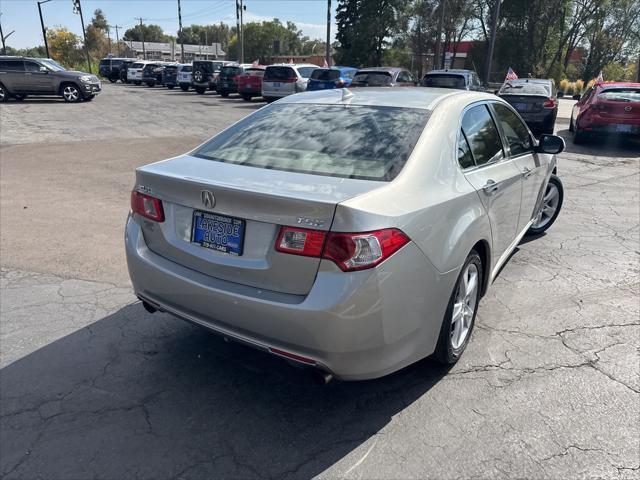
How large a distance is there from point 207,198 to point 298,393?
1.27 m

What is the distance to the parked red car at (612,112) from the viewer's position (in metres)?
12.0

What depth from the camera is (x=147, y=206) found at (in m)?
2.99

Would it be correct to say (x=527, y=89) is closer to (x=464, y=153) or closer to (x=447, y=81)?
(x=447, y=81)

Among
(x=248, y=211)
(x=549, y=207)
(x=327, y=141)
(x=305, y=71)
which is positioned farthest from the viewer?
(x=305, y=71)

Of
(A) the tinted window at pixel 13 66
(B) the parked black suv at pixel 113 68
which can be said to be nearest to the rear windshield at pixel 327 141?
(A) the tinted window at pixel 13 66

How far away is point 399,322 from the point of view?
8.20ft

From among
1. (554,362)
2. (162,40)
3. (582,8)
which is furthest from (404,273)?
(162,40)

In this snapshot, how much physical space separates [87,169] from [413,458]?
8.44 m

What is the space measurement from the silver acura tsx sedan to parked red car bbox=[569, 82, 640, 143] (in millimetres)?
10579

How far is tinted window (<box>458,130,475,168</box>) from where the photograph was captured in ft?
10.4

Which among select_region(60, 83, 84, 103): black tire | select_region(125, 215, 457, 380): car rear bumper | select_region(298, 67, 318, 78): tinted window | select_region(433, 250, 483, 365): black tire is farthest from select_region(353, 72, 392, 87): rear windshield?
select_region(125, 215, 457, 380): car rear bumper

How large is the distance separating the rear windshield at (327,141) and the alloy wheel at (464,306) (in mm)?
863

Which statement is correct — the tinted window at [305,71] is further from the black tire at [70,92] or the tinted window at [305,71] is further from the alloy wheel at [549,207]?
the alloy wheel at [549,207]

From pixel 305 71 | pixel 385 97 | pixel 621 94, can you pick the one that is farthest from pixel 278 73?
pixel 385 97
